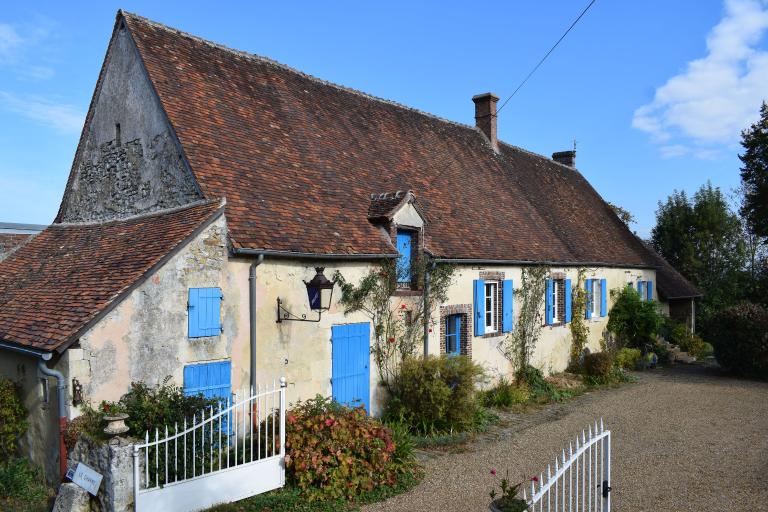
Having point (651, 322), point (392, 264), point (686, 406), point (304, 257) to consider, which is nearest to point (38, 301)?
point (304, 257)

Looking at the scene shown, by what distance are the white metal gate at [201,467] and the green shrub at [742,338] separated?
48.5 ft

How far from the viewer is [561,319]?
56.8 ft

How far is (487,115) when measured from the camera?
2128 centimetres

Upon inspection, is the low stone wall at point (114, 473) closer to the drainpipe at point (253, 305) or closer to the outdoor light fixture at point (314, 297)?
the drainpipe at point (253, 305)

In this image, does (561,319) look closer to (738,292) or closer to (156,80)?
(156,80)

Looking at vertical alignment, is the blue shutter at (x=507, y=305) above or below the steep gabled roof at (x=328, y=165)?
below

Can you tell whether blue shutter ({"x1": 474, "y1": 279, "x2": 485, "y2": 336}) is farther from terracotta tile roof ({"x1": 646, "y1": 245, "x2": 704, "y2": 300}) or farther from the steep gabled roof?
terracotta tile roof ({"x1": 646, "y1": 245, "x2": 704, "y2": 300})

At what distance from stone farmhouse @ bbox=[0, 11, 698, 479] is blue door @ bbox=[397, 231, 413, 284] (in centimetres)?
5

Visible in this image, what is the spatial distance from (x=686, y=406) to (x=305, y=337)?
9196 millimetres

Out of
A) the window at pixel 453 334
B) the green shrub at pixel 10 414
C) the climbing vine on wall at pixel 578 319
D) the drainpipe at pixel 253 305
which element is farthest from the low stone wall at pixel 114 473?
the climbing vine on wall at pixel 578 319

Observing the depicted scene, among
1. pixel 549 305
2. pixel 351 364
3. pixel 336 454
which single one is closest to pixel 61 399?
pixel 336 454

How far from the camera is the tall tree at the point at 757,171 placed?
24.7 meters

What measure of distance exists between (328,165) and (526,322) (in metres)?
6.79

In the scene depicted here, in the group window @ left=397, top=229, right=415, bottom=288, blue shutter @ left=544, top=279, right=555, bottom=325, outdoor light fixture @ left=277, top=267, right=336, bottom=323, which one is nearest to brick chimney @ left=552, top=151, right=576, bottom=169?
blue shutter @ left=544, top=279, right=555, bottom=325
